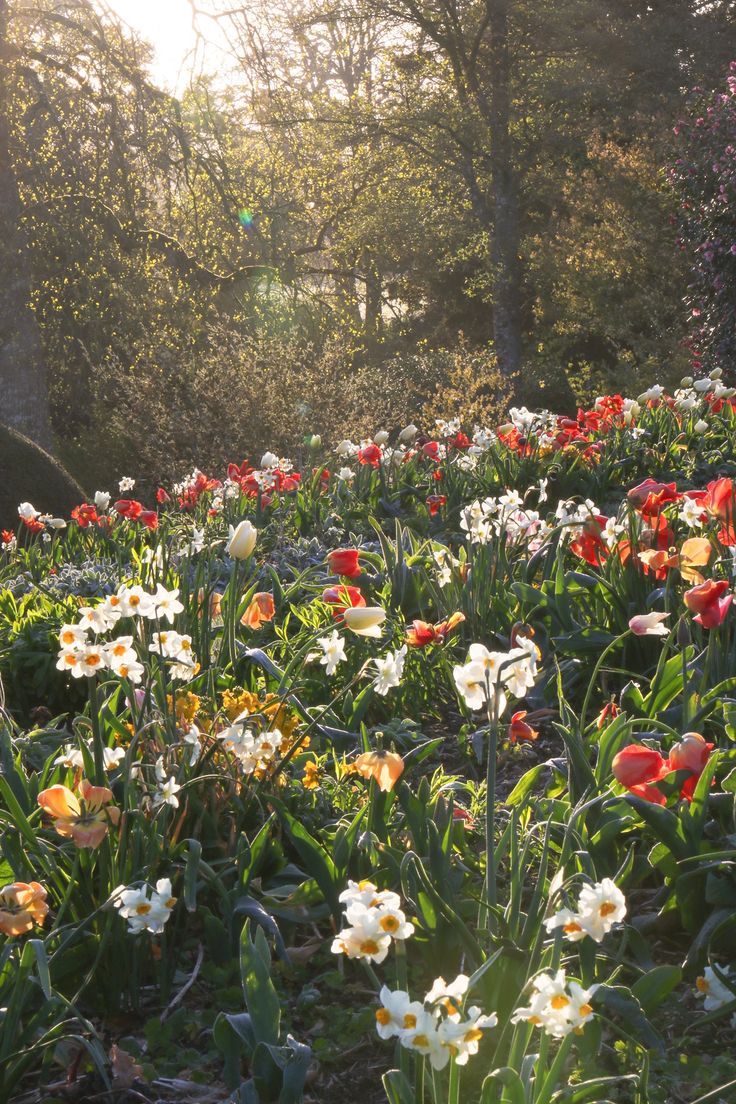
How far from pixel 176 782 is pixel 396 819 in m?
0.46

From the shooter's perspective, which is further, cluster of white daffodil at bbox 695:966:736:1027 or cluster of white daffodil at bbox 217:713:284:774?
cluster of white daffodil at bbox 217:713:284:774

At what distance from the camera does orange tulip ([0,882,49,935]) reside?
62.5 inches

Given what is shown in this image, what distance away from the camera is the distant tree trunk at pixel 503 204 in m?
17.8

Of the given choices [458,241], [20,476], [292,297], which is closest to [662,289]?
[458,241]

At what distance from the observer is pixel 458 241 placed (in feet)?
65.3

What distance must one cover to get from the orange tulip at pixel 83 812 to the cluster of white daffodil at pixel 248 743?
28 centimetres

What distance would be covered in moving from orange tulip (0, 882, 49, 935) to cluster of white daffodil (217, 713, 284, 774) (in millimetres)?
476

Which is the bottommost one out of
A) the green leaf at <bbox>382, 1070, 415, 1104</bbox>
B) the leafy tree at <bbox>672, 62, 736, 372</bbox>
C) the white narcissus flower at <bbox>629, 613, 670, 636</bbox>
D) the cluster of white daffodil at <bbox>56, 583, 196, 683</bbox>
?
the green leaf at <bbox>382, 1070, 415, 1104</bbox>

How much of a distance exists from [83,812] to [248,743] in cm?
35

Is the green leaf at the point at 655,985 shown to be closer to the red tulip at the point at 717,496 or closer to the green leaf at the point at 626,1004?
the green leaf at the point at 626,1004

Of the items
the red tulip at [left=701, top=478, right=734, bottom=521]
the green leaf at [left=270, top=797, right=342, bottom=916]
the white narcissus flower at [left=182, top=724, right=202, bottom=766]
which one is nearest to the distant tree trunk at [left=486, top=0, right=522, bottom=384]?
the red tulip at [left=701, top=478, right=734, bottom=521]

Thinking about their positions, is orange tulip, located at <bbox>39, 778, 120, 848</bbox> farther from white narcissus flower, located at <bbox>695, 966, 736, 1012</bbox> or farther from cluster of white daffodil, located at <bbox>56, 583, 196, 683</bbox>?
white narcissus flower, located at <bbox>695, 966, 736, 1012</bbox>

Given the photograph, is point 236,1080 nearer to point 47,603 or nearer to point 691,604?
point 691,604

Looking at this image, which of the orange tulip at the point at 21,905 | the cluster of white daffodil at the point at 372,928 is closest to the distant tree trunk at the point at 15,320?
the orange tulip at the point at 21,905
